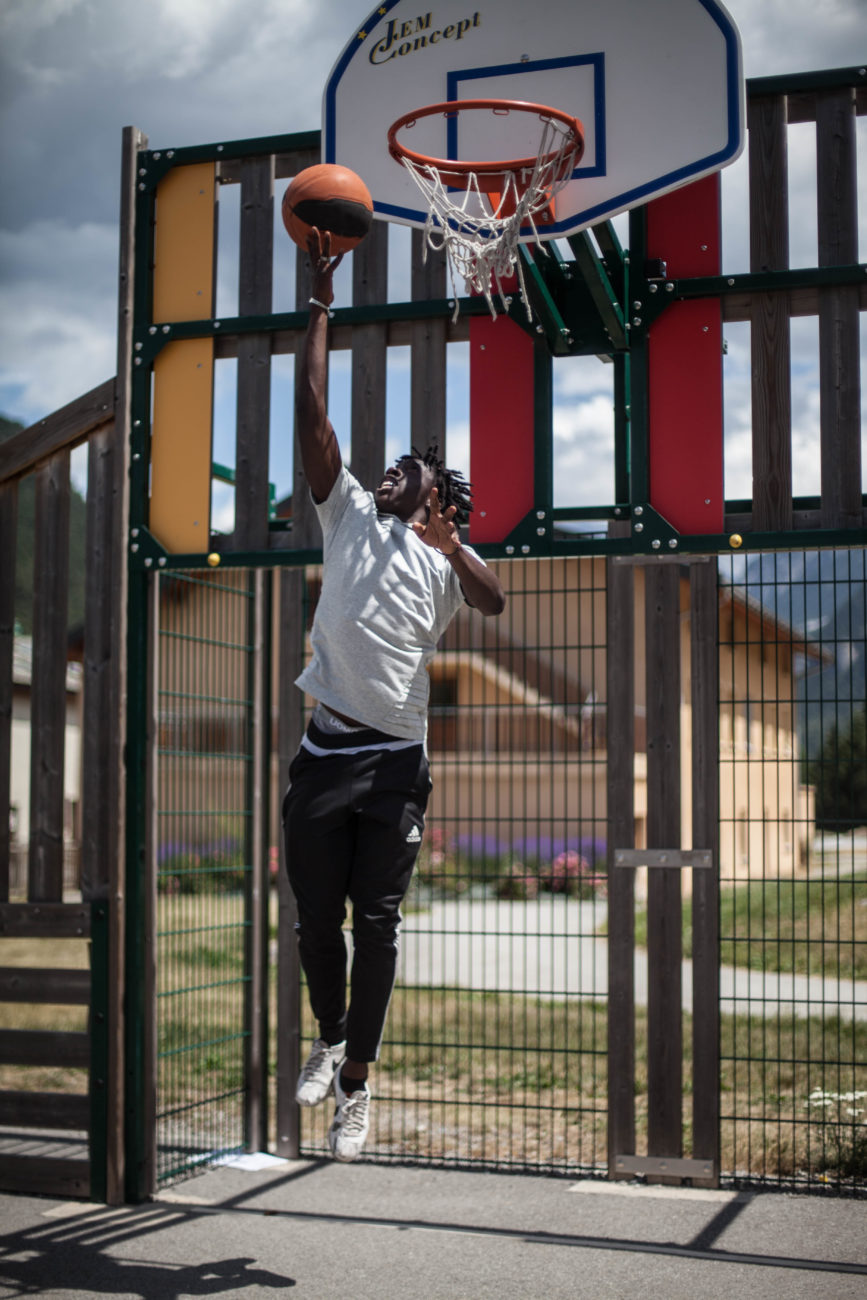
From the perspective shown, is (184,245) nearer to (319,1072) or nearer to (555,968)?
(319,1072)

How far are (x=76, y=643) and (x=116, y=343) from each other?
14470 millimetres

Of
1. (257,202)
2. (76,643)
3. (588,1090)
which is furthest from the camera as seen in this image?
(76,643)

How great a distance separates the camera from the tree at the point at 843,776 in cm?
557

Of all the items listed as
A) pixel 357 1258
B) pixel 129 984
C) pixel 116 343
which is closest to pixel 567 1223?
pixel 357 1258

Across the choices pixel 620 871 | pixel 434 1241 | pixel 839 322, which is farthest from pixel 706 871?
pixel 839 322

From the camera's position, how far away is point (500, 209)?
444 centimetres

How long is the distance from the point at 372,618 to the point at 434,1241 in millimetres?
2552

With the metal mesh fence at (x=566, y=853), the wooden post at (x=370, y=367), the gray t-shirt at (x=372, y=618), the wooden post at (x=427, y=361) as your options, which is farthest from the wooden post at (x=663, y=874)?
the gray t-shirt at (x=372, y=618)

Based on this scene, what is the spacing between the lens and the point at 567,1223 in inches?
203

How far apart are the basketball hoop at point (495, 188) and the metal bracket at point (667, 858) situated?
2436 millimetres

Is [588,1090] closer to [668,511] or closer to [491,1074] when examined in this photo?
[491,1074]

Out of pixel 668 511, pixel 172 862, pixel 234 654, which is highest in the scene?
pixel 668 511

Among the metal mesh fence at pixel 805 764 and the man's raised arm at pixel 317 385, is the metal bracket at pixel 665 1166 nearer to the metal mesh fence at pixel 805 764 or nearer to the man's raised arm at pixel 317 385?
the metal mesh fence at pixel 805 764

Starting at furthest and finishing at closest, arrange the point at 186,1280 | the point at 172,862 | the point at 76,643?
the point at 76,643 → the point at 172,862 → the point at 186,1280
